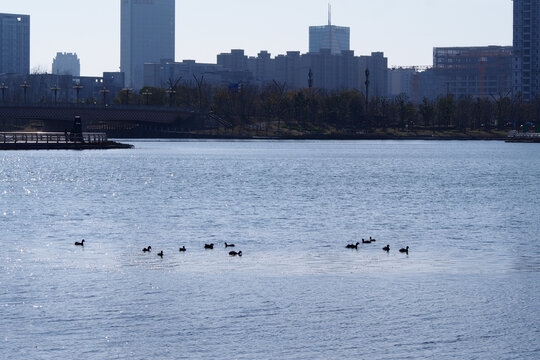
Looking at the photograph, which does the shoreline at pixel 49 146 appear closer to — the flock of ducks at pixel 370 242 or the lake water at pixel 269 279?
the lake water at pixel 269 279

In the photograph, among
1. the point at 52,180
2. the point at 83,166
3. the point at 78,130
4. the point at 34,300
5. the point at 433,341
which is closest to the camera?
the point at 433,341

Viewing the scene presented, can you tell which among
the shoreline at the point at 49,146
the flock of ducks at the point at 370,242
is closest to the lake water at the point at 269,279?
Result: the flock of ducks at the point at 370,242

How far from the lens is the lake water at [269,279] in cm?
2934

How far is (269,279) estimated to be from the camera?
39.1 m

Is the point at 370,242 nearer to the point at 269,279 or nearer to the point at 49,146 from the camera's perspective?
the point at 269,279

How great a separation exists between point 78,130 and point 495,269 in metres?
157

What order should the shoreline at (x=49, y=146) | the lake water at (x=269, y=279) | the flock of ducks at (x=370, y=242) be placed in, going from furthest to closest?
the shoreline at (x=49, y=146), the flock of ducks at (x=370, y=242), the lake water at (x=269, y=279)

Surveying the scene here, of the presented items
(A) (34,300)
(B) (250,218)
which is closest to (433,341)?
(A) (34,300)

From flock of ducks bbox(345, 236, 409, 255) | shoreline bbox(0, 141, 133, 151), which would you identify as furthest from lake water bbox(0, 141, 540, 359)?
shoreline bbox(0, 141, 133, 151)

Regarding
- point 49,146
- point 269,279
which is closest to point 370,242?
point 269,279

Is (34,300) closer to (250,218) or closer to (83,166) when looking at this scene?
(250,218)

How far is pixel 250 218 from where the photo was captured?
210 ft

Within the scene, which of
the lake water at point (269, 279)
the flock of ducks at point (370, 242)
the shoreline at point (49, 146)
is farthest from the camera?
the shoreline at point (49, 146)

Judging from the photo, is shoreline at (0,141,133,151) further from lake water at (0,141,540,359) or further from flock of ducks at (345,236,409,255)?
flock of ducks at (345,236,409,255)
